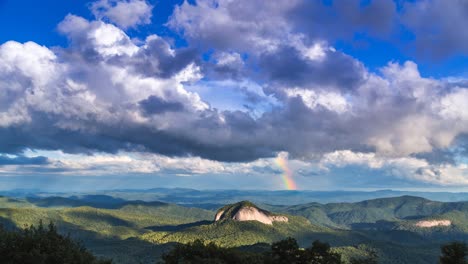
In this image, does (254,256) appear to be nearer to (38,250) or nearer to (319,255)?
(319,255)

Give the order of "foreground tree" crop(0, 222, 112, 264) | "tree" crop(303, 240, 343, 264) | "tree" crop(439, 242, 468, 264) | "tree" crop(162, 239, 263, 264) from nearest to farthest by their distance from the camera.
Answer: "foreground tree" crop(0, 222, 112, 264), "tree" crop(162, 239, 263, 264), "tree" crop(439, 242, 468, 264), "tree" crop(303, 240, 343, 264)

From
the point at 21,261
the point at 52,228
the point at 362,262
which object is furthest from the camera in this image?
the point at 52,228

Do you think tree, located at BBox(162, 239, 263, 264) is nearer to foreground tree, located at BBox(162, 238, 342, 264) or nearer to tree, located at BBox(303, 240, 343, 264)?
foreground tree, located at BBox(162, 238, 342, 264)

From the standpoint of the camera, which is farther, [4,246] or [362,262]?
[362,262]

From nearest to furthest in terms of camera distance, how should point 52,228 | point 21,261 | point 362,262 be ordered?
point 21,261 → point 362,262 → point 52,228

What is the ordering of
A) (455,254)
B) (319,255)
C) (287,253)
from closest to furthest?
(455,254), (319,255), (287,253)

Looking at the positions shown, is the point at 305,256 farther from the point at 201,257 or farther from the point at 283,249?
the point at 201,257

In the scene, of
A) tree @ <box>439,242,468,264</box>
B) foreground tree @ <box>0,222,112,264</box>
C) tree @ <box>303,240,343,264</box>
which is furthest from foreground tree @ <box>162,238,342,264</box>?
tree @ <box>439,242,468,264</box>

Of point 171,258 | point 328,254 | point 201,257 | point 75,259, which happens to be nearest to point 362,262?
point 328,254

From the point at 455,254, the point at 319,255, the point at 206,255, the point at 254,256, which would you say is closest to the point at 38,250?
the point at 206,255
